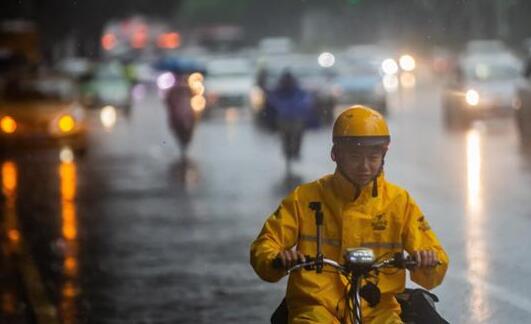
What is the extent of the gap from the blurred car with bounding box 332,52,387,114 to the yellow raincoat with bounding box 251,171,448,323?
33.1m

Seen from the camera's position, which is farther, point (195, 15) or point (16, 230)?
point (195, 15)

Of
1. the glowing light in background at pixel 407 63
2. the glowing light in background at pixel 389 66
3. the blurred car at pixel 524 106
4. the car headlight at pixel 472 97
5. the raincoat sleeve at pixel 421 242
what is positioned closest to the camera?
the raincoat sleeve at pixel 421 242

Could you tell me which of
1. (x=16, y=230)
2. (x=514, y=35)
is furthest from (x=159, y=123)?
(x=16, y=230)

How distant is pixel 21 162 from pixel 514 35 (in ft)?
116

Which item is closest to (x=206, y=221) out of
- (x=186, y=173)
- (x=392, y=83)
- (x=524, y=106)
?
(x=186, y=173)

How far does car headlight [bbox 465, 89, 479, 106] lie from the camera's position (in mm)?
33688

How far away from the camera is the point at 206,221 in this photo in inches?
653

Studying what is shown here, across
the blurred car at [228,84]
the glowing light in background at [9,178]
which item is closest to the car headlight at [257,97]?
the blurred car at [228,84]

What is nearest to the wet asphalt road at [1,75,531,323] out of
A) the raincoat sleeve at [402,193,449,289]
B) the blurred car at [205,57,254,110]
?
the raincoat sleeve at [402,193,449,289]

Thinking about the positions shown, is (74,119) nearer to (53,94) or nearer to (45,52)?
(53,94)

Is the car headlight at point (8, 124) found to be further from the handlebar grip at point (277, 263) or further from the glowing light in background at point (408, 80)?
the glowing light in background at point (408, 80)

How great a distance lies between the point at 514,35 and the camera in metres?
58.5

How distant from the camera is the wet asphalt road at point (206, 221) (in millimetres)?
10859

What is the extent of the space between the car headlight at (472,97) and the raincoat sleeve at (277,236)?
2783 centimetres
